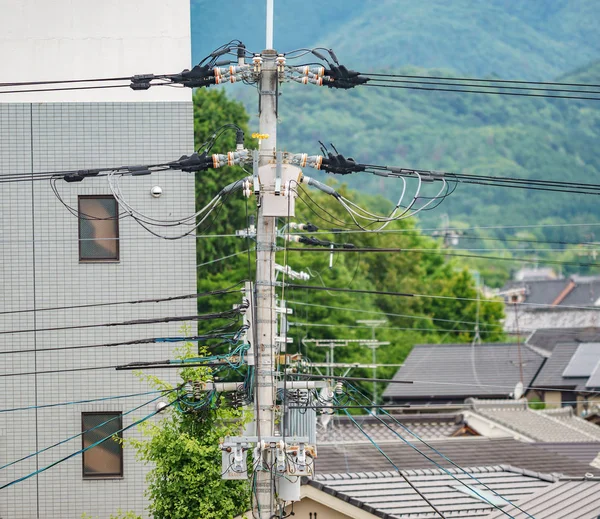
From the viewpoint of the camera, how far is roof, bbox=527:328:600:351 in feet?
236

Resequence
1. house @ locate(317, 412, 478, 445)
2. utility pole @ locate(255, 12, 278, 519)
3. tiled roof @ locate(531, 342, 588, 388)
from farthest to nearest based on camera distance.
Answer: tiled roof @ locate(531, 342, 588, 388)
house @ locate(317, 412, 478, 445)
utility pole @ locate(255, 12, 278, 519)

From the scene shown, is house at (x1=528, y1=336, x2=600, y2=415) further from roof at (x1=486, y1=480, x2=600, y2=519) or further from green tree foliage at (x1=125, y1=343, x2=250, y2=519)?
green tree foliage at (x1=125, y1=343, x2=250, y2=519)

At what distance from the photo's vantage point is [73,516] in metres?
21.4

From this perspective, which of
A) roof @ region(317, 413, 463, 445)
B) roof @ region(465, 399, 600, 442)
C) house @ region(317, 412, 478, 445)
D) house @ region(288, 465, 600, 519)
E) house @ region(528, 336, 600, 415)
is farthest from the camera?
house @ region(528, 336, 600, 415)

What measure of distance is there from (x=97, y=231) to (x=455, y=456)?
13.6 m

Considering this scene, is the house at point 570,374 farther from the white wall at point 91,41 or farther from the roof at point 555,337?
the white wall at point 91,41

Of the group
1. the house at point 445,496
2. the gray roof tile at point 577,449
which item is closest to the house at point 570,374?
the gray roof tile at point 577,449

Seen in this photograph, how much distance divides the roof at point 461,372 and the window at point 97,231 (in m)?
34.2


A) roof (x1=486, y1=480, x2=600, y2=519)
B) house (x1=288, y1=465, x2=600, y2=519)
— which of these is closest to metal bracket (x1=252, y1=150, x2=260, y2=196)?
house (x1=288, y1=465, x2=600, y2=519)

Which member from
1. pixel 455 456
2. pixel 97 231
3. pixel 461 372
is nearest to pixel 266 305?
pixel 97 231

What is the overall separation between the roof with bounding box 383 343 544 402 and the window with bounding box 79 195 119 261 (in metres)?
34.2

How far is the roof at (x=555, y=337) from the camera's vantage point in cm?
7206

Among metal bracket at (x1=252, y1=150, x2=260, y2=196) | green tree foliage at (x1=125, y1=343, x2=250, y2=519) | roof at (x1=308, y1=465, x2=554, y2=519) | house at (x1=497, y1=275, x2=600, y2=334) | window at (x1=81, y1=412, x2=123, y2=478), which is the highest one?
metal bracket at (x1=252, y1=150, x2=260, y2=196)

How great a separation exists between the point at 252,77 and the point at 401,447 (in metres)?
18.4
